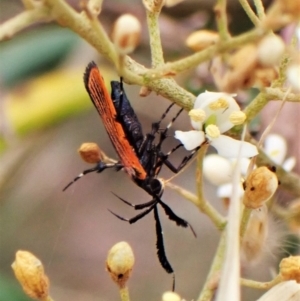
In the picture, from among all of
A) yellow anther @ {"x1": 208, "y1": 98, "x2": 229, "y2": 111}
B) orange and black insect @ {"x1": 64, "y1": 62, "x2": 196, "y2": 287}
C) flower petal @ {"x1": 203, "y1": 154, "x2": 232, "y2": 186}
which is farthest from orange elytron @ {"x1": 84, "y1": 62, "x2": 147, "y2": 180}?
flower petal @ {"x1": 203, "y1": 154, "x2": 232, "y2": 186}

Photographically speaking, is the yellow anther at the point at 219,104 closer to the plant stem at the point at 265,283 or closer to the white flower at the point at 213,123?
the white flower at the point at 213,123

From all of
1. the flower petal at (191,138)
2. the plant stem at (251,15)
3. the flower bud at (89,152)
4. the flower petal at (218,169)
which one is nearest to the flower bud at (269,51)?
the plant stem at (251,15)

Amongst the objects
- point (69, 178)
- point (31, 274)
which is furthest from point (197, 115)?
point (69, 178)

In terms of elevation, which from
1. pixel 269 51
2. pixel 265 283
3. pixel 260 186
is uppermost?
pixel 269 51

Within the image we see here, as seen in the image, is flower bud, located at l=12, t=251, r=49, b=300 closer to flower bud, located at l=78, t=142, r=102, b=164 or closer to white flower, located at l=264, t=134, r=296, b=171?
flower bud, located at l=78, t=142, r=102, b=164

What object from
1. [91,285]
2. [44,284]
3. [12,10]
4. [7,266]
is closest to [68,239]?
[91,285]

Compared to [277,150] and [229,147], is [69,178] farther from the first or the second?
[229,147]
